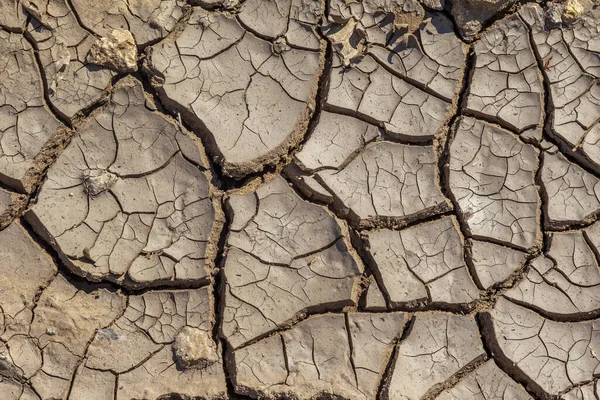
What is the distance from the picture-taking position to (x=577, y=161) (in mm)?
3045

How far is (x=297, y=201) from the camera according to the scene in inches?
111

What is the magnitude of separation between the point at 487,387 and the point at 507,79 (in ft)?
5.12

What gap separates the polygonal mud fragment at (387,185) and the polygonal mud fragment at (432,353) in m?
0.52

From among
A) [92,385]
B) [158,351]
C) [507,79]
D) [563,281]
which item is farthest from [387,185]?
[92,385]

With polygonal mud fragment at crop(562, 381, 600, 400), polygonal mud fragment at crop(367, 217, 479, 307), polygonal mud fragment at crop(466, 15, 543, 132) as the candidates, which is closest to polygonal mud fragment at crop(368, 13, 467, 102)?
polygonal mud fragment at crop(466, 15, 543, 132)

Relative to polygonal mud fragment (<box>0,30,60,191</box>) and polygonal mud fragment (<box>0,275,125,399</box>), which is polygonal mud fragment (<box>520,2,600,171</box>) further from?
polygonal mud fragment (<box>0,30,60,191</box>)

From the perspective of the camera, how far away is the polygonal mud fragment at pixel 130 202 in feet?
8.78

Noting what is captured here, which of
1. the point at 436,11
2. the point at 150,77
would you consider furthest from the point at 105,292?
the point at 436,11

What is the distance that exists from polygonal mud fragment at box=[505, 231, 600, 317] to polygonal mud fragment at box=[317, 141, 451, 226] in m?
0.55

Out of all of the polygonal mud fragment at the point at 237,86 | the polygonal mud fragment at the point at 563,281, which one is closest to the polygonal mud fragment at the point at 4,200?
the polygonal mud fragment at the point at 237,86

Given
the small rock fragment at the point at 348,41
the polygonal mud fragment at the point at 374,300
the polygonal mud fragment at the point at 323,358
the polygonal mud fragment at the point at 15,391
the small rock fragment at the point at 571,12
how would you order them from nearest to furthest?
the polygonal mud fragment at the point at 15,391 → the polygonal mud fragment at the point at 323,358 → the polygonal mud fragment at the point at 374,300 → the small rock fragment at the point at 348,41 → the small rock fragment at the point at 571,12

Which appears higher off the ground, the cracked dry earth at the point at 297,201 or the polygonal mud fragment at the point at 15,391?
the cracked dry earth at the point at 297,201

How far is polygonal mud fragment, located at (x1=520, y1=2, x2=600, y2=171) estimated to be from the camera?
3049 millimetres

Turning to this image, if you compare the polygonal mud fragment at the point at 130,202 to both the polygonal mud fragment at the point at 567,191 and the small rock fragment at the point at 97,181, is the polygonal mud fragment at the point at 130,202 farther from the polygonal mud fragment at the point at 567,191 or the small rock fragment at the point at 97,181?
the polygonal mud fragment at the point at 567,191
